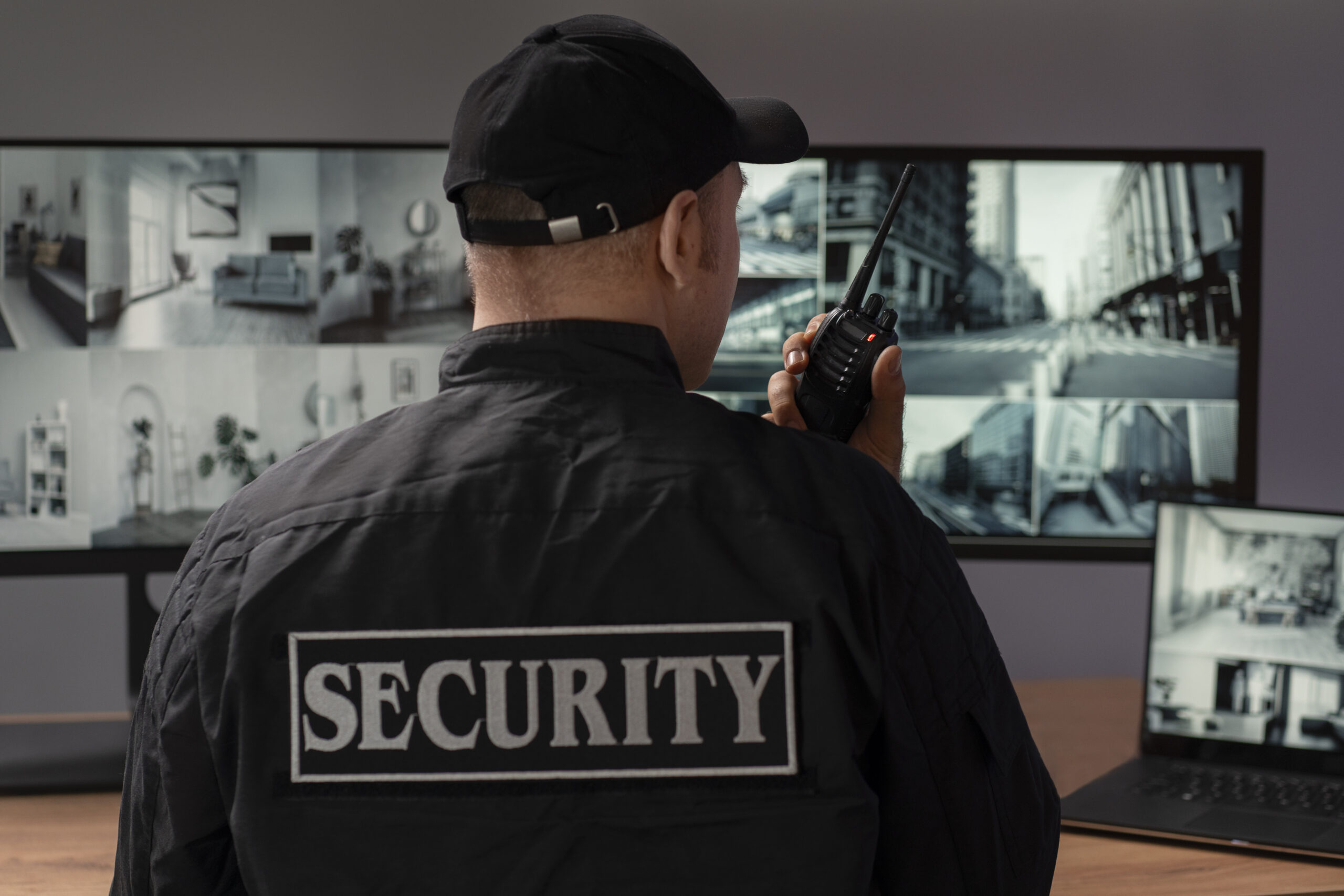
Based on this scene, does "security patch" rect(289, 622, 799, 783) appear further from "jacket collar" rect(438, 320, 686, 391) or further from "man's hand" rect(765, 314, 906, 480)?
"man's hand" rect(765, 314, 906, 480)

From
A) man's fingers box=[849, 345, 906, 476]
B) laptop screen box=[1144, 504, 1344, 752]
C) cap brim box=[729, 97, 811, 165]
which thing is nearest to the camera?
cap brim box=[729, 97, 811, 165]

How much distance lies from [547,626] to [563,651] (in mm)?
14

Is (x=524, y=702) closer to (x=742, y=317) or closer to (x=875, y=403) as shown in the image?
(x=875, y=403)

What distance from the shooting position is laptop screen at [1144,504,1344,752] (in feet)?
3.86

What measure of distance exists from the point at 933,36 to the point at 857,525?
3.81 feet

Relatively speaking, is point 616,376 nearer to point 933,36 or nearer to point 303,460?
point 303,460

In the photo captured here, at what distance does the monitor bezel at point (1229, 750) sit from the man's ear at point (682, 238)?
86 cm

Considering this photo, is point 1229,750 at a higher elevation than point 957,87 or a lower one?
lower

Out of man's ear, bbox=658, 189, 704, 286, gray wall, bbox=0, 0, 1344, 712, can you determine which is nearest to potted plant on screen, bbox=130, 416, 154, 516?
gray wall, bbox=0, 0, 1344, 712

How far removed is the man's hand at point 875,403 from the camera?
0.80m

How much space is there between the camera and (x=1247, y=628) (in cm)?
121

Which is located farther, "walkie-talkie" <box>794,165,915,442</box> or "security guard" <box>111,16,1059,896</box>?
"walkie-talkie" <box>794,165,915,442</box>

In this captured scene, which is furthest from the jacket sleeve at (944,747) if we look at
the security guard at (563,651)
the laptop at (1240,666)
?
the laptop at (1240,666)

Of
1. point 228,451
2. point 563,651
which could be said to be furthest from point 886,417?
point 228,451
